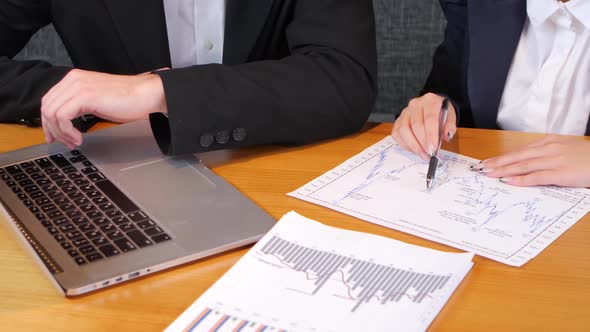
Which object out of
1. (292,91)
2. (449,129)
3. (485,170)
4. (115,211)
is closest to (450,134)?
(449,129)

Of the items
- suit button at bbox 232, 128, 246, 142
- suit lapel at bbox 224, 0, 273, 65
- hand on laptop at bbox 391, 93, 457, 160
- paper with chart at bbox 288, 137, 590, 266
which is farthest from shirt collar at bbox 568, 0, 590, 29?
suit button at bbox 232, 128, 246, 142

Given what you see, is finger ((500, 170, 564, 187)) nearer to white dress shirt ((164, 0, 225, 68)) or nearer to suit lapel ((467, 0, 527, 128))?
suit lapel ((467, 0, 527, 128))

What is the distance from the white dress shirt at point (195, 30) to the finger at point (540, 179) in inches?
26.3

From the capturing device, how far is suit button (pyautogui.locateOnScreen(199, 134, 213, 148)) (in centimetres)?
110

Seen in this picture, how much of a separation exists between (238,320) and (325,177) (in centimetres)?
38

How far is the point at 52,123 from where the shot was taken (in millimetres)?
1061

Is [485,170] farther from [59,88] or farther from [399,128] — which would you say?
[59,88]

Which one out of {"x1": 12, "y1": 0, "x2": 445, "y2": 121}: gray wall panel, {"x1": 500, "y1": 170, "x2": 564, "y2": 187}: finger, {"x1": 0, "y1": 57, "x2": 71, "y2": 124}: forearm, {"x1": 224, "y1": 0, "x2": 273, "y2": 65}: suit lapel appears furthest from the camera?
{"x1": 12, "y1": 0, "x2": 445, "y2": 121}: gray wall panel

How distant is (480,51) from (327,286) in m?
0.80

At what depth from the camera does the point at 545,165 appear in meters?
1.04

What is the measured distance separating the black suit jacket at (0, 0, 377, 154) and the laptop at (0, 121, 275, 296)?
0.25 ft

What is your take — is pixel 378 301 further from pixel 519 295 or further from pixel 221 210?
pixel 221 210

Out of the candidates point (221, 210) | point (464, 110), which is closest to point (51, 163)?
point (221, 210)

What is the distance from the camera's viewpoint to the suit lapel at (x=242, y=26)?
53.6 inches
